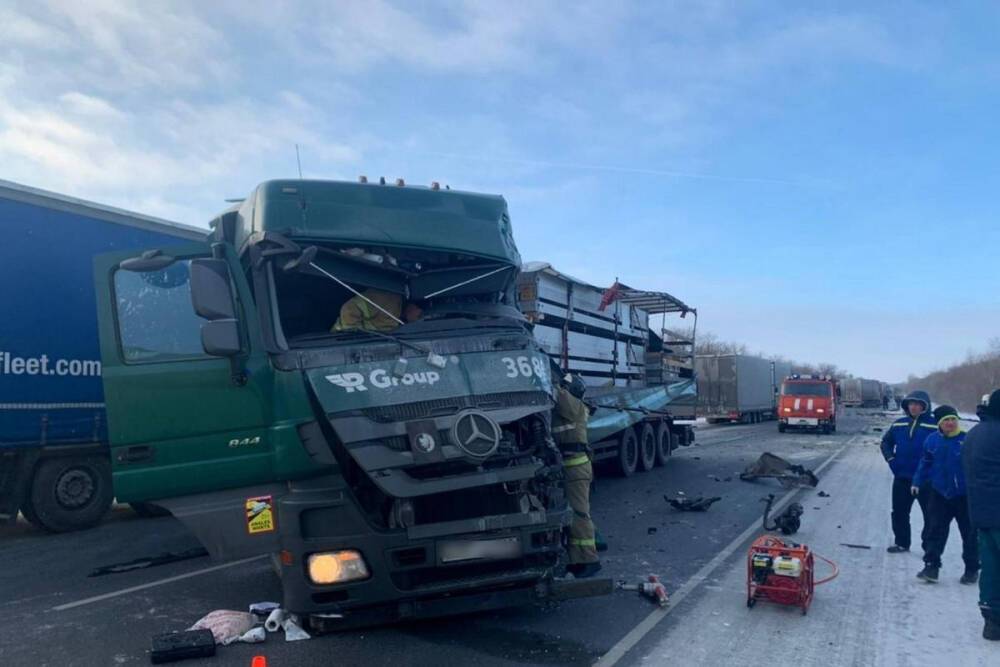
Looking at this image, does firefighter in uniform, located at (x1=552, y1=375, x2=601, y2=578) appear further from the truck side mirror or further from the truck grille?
the truck side mirror

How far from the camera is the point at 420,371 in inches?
182

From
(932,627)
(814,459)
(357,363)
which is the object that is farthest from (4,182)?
(814,459)

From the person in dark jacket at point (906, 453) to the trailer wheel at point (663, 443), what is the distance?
7375mm

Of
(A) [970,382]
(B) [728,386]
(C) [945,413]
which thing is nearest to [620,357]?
(C) [945,413]

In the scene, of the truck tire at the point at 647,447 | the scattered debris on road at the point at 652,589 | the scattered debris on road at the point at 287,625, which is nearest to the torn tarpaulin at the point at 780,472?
the truck tire at the point at 647,447

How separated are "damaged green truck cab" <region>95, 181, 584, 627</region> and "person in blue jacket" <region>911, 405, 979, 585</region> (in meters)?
3.55

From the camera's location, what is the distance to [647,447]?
46.6ft

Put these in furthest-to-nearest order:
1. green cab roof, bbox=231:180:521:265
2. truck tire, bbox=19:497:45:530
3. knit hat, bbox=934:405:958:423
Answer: truck tire, bbox=19:497:45:530 → knit hat, bbox=934:405:958:423 → green cab roof, bbox=231:180:521:265

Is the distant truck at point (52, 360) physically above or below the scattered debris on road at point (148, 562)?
above

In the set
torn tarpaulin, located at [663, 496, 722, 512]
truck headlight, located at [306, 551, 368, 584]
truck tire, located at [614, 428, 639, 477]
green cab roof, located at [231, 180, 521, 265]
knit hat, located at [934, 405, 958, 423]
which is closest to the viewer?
truck headlight, located at [306, 551, 368, 584]

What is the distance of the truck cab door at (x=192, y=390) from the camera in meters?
4.61

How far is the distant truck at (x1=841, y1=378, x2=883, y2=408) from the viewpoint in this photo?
6556cm

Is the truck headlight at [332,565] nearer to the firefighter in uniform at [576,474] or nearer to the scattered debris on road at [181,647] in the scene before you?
the scattered debris on road at [181,647]

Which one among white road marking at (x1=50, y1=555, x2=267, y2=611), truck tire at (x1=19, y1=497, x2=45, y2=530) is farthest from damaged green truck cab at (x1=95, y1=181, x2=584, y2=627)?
truck tire at (x1=19, y1=497, x2=45, y2=530)
